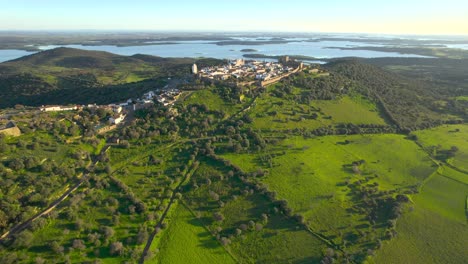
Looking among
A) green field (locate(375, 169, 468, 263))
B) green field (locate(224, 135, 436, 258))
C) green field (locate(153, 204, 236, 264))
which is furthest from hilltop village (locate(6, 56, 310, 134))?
green field (locate(375, 169, 468, 263))

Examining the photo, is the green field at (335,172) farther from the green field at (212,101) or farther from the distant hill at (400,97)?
the green field at (212,101)

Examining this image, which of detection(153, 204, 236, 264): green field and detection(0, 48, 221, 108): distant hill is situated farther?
detection(0, 48, 221, 108): distant hill

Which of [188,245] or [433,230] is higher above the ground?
[188,245]

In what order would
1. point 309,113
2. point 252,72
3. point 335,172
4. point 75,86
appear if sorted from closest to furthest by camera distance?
point 335,172
point 309,113
point 252,72
point 75,86

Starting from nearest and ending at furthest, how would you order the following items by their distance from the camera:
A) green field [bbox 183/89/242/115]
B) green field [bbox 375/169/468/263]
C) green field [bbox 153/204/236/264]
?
green field [bbox 153/204/236/264]
green field [bbox 375/169/468/263]
green field [bbox 183/89/242/115]

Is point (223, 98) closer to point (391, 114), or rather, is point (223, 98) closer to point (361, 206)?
point (361, 206)

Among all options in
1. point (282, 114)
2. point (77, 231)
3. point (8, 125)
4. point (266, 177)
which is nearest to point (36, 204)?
point (77, 231)

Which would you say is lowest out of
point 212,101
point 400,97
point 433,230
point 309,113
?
point 433,230

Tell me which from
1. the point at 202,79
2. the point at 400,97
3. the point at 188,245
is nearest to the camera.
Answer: the point at 188,245

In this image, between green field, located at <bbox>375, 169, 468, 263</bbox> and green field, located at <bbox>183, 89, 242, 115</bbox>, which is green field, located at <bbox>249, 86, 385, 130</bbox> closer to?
green field, located at <bbox>183, 89, 242, 115</bbox>

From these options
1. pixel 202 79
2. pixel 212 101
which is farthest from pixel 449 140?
pixel 202 79

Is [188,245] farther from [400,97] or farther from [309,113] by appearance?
[400,97]
